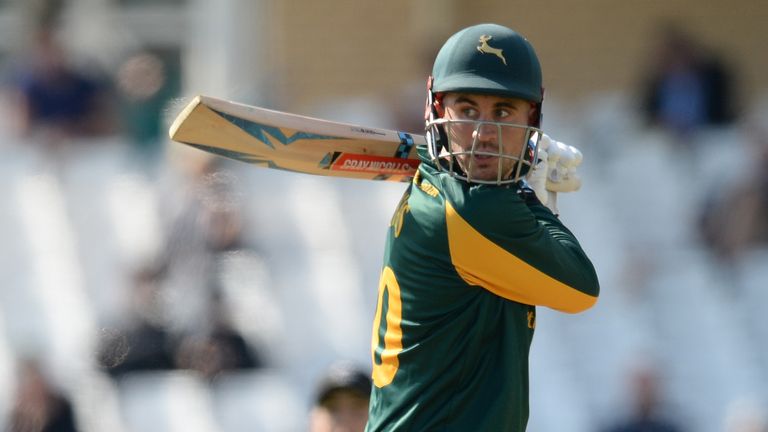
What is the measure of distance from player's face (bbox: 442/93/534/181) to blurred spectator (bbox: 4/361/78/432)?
16.0 ft

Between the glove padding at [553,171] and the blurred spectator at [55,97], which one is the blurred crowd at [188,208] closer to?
the blurred spectator at [55,97]

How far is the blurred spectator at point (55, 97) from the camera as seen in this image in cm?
870

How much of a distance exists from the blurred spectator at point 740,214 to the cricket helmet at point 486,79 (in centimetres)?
502

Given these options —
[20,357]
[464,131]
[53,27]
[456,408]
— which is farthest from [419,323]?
[53,27]

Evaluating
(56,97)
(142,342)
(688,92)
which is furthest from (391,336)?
(56,97)

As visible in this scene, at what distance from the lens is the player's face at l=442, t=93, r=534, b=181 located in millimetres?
2877

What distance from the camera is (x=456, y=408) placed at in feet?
9.65

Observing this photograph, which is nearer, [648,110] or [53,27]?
[648,110]

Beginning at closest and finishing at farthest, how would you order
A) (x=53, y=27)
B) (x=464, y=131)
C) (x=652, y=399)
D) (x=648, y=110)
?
1. (x=464, y=131)
2. (x=652, y=399)
3. (x=648, y=110)
4. (x=53, y=27)

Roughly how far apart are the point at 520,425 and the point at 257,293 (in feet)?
16.7

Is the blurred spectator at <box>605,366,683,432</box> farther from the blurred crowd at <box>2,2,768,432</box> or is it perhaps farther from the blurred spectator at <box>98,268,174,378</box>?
the blurred spectator at <box>98,268,174,378</box>

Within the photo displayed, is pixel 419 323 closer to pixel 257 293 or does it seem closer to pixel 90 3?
pixel 257 293

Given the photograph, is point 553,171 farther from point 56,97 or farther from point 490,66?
point 56,97

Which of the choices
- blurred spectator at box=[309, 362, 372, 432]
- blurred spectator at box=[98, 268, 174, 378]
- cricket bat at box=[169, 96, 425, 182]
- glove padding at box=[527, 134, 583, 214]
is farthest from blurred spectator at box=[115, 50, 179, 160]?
glove padding at box=[527, 134, 583, 214]
